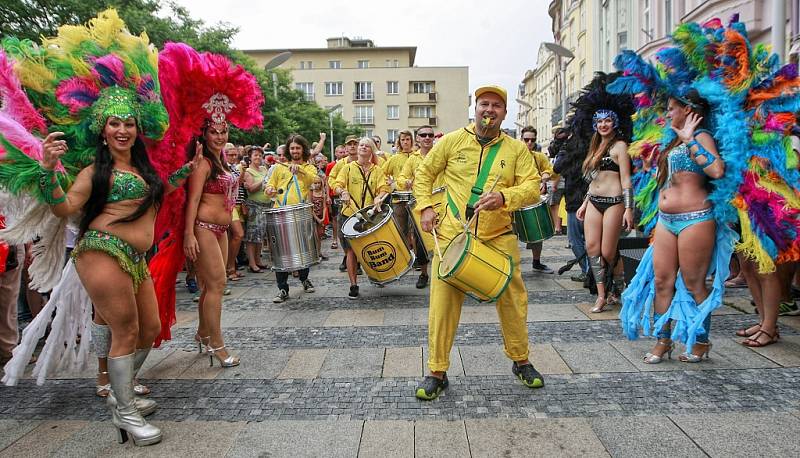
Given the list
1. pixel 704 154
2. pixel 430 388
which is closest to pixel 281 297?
pixel 430 388

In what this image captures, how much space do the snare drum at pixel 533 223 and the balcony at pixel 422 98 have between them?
2223 inches

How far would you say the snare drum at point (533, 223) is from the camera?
187 inches

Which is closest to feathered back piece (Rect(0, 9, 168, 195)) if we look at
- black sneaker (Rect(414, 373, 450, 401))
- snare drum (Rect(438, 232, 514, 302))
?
snare drum (Rect(438, 232, 514, 302))

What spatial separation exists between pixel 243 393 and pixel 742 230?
372 cm

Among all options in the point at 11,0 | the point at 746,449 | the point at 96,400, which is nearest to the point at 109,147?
the point at 96,400

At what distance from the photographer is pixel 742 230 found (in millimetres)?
4082

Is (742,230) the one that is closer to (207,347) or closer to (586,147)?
(586,147)

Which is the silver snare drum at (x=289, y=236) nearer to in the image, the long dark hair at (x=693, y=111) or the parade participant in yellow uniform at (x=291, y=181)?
the parade participant in yellow uniform at (x=291, y=181)

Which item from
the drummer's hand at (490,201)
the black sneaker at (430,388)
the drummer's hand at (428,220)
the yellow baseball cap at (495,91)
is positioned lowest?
the black sneaker at (430,388)

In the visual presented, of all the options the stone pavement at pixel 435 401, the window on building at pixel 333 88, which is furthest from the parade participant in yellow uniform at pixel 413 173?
the window on building at pixel 333 88

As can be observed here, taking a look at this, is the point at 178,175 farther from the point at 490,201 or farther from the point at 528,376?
the point at 528,376

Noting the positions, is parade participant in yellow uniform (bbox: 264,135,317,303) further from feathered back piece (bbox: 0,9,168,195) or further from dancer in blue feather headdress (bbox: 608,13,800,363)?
dancer in blue feather headdress (bbox: 608,13,800,363)

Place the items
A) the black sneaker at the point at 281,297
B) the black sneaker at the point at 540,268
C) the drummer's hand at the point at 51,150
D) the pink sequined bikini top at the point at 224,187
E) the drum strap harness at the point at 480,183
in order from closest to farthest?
the drummer's hand at the point at 51,150, the drum strap harness at the point at 480,183, the pink sequined bikini top at the point at 224,187, the black sneaker at the point at 281,297, the black sneaker at the point at 540,268

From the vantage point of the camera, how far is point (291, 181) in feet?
22.4
